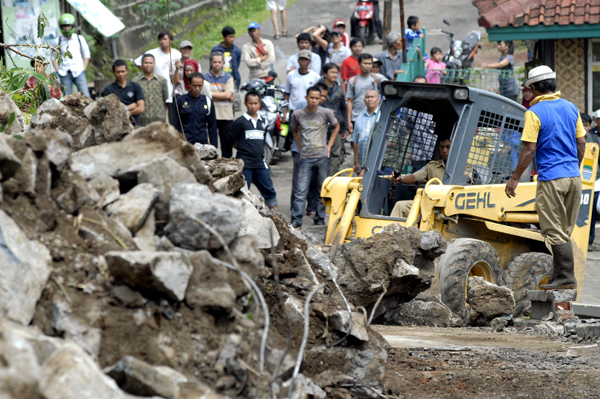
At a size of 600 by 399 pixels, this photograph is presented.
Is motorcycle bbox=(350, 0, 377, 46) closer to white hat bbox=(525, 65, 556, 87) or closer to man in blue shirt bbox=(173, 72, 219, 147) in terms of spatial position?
man in blue shirt bbox=(173, 72, 219, 147)

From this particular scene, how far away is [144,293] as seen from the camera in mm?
3443

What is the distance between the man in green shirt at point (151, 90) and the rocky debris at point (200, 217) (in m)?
7.02

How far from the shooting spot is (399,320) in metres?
7.03

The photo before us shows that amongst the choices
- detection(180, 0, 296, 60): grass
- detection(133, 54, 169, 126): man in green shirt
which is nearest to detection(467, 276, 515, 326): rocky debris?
detection(133, 54, 169, 126): man in green shirt

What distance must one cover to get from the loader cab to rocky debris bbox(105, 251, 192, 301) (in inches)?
192

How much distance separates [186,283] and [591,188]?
6544 mm

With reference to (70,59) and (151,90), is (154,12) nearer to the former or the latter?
(70,59)

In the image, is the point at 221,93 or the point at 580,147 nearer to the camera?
the point at 580,147

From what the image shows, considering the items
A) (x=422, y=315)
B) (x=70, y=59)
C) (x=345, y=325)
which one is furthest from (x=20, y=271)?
(x=70, y=59)

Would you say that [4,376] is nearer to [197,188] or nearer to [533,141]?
[197,188]

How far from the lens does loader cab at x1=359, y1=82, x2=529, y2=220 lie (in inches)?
310

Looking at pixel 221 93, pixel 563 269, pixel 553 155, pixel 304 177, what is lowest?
pixel 563 269

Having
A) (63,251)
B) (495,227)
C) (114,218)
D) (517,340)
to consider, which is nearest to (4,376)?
(63,251)

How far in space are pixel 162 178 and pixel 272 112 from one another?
9.52 m
